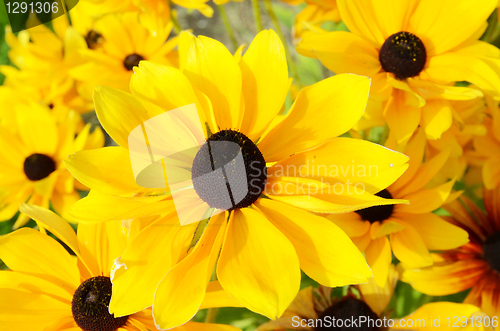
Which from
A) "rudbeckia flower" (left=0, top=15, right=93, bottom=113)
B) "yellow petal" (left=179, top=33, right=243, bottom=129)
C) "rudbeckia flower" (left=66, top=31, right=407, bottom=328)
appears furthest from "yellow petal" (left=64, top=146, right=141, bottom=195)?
"rudbeckia flower" (left=0, top=15, right=93, bottom=113)

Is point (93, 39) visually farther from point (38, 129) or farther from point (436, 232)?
point (436, 232)

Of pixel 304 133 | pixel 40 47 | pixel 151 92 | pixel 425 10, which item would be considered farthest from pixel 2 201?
pixel 425 10

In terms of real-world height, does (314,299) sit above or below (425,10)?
below

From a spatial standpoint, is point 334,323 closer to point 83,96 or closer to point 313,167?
point 313,167

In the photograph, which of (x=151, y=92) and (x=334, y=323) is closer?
(x=151, y=92)

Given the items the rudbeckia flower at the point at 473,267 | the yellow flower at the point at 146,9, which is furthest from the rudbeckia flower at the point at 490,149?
the yellow flower at the point at 146,9

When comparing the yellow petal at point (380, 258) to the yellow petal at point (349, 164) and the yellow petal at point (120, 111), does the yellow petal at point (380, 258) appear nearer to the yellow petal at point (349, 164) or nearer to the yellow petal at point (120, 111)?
the yellow petal at point (349, 164)
